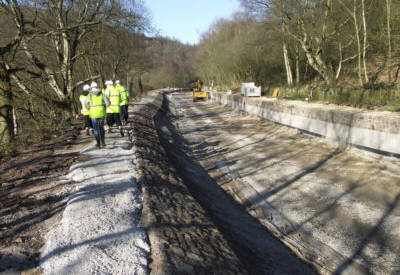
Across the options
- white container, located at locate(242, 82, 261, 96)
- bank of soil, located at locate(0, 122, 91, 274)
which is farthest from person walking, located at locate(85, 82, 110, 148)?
white container, located at locate(242, 82, 261, 96)

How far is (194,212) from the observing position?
497cm

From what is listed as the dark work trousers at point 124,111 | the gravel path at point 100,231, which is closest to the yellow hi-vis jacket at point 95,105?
the gravel path at point 100,231

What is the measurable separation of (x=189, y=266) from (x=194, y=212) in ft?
5.71

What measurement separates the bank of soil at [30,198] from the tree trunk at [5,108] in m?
0.62

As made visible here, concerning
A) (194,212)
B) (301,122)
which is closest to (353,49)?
(301,122)

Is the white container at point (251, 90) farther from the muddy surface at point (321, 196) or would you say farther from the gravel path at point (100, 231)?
the gravel path at point (100, 231)

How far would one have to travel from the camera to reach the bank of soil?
3379mm

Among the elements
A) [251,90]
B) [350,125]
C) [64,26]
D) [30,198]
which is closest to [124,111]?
[64,26]

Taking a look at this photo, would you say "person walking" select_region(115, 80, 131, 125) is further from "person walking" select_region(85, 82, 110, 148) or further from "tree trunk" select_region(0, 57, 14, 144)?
"tree trunk" select_region(0, 57, 14, 144)

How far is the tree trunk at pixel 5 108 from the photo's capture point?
8.80m

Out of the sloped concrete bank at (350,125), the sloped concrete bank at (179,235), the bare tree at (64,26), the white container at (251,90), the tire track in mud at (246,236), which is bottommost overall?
the tire track in mud at (246,236)

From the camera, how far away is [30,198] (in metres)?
4.98

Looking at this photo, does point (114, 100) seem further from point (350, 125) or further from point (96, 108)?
point (350, 125)

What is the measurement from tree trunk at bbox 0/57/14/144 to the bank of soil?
62 centimetres
